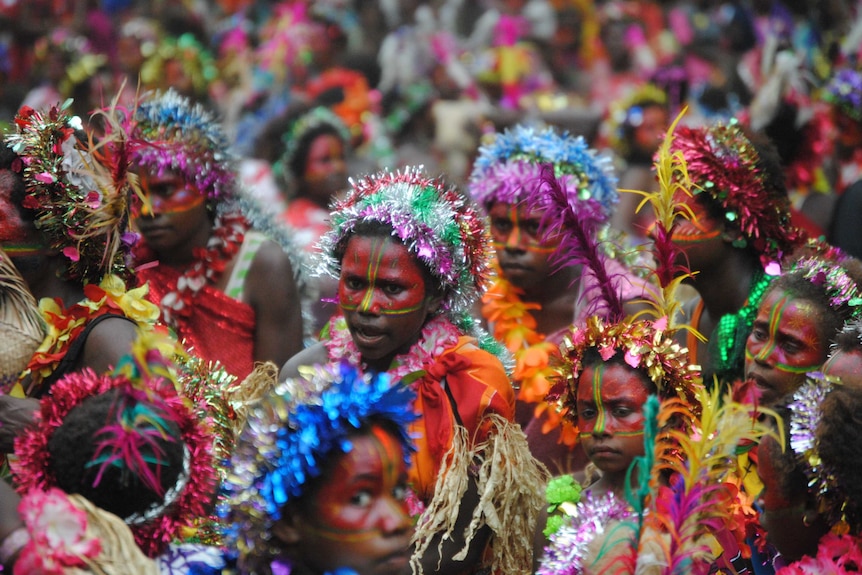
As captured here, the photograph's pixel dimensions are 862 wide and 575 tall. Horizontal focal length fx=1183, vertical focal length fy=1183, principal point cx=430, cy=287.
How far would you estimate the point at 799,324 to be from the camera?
4383 mm

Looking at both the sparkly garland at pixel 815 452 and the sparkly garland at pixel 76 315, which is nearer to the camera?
the sparkly garland at pixel 815 452

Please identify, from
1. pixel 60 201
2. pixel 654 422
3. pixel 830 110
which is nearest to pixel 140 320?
pixel 60 201

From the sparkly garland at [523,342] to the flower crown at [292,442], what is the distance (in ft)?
7.32

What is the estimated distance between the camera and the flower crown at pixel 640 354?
4.05 meters

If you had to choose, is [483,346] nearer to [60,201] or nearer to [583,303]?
[583,303]

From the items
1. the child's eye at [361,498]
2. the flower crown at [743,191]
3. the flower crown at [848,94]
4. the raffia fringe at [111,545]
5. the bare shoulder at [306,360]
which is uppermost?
the flower crown at [848,94]

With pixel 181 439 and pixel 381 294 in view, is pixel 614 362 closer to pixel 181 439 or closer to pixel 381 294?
pixel 381 294

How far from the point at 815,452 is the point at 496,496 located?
1.26m

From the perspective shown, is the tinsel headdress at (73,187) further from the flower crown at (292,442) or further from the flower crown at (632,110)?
the flower crown at (632,110)

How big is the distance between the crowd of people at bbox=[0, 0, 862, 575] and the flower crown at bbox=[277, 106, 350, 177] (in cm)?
127

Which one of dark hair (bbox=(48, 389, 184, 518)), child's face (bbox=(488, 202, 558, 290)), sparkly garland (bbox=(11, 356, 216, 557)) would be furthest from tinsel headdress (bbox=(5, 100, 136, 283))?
child's face (bbox=(488, 202, 558, 290))

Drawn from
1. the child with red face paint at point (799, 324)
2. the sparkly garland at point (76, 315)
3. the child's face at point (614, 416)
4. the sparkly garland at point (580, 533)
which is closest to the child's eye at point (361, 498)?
the sparkly garland at point (580, 533)

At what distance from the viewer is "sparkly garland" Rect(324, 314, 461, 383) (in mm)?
4492

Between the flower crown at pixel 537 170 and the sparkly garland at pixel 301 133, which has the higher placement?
the sparkly garland at pixel 301 133
